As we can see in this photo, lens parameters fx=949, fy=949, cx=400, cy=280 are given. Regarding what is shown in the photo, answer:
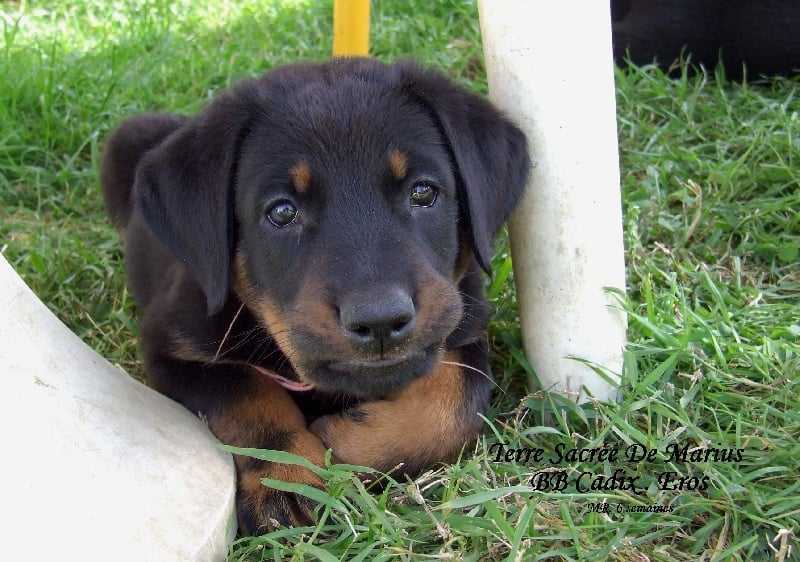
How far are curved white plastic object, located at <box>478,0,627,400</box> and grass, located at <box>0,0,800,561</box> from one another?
4.9 inches

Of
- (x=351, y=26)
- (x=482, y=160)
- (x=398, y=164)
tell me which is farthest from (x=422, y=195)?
(x=351, y=26)

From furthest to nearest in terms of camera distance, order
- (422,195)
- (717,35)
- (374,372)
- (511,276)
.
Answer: (717,35) < (511,276) < (422,195) < (374,372)

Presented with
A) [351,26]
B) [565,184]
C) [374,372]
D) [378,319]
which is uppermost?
[351,26]

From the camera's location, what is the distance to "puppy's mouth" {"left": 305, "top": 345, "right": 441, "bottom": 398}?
2486 mm

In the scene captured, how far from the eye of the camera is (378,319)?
7.54ft

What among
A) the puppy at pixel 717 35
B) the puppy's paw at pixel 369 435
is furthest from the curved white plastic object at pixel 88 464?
the puppy at pixel 717 35

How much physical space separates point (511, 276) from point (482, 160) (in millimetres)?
977

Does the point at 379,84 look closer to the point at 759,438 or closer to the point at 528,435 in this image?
the point at 528,435

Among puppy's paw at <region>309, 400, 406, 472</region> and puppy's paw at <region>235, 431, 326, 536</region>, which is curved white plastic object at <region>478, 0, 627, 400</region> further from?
puppy's paw at <region>235, 431, 326, 536</region>

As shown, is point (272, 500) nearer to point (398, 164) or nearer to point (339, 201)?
point (339, 201)

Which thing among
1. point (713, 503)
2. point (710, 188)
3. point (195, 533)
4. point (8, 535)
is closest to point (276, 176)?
point (195, 533)

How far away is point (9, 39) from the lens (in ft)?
17.2

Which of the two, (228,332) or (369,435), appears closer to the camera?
(369,435)

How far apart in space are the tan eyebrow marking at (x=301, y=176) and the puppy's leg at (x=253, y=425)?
689 millimetres
